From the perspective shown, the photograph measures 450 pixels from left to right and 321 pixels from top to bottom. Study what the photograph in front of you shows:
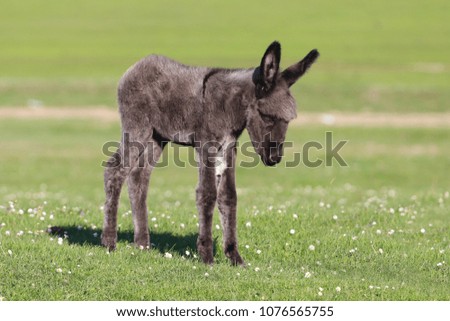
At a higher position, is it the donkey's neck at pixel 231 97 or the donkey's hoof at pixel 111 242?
the donkey's neck at pixel 231 97

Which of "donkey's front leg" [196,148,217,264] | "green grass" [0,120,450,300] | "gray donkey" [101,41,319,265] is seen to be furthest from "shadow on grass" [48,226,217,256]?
"donkey's front leg" [196,148,217,264]

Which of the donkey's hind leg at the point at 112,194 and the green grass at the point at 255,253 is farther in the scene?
the donkey's hind leg at the point at 112,194

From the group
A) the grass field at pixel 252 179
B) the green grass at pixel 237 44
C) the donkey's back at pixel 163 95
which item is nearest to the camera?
the grass field at pixel 252 179

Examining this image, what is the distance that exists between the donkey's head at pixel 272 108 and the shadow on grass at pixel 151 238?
255cm

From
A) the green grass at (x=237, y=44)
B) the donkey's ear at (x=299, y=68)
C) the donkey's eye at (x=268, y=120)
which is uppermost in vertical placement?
the donkey's ear at (x=299, y=68)

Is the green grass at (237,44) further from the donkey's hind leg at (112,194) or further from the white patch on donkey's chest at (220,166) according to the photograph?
the white patch on donkey's chest at (220,166)

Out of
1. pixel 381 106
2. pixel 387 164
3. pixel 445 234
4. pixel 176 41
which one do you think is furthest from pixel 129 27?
pixel 445 234

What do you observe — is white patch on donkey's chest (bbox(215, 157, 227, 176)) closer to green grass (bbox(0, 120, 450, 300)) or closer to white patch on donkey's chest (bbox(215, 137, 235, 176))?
white patch on donkey's chest (bbox(215, 137, 235, 176))

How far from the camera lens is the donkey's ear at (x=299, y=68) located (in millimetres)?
10445

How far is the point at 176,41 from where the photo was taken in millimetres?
67188

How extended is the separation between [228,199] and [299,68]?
6.78ft

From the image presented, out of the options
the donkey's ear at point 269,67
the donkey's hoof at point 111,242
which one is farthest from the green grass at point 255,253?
the donkey's ear at point 269,67

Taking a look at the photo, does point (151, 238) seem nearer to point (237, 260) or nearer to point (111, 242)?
point (111, 242)

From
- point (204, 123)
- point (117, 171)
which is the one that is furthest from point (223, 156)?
point (117, 171)
